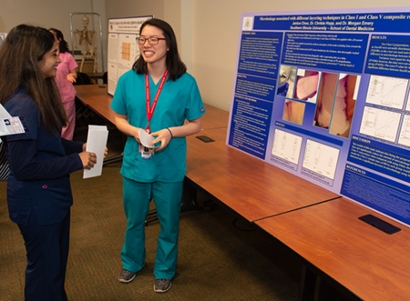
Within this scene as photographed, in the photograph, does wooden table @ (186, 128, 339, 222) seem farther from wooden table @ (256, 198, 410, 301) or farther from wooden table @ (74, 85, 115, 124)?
wooden table @ (74, 85, 115, 124)

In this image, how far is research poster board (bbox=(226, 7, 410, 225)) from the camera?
1.48 m

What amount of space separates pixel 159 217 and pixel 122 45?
2561 mm

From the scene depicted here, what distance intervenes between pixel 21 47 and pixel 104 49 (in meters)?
6.58

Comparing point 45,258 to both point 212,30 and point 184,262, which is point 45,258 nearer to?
point 184,262

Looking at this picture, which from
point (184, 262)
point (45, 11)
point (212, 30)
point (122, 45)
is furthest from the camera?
point (45, 11)

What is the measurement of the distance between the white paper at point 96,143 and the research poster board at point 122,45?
220cm

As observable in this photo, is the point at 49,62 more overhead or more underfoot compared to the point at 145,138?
more overhead

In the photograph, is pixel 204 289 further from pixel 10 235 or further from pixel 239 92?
pixel 10 235

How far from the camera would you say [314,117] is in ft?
5.98

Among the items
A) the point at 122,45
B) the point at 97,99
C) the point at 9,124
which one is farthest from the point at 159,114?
the point at 97,99

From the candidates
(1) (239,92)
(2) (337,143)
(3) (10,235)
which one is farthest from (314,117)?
(3) (10,235)

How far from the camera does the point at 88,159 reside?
143 cm

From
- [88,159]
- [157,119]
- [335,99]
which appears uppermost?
[335,99]

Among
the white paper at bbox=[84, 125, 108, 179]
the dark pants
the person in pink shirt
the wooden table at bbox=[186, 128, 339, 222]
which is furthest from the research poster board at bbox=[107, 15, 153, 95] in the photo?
the dark pants
